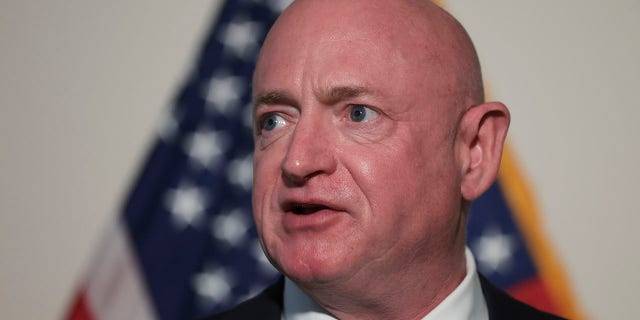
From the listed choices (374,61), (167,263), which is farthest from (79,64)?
(374,61)

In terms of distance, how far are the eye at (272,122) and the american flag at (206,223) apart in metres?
0.99

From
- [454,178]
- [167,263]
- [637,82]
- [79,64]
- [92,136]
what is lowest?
[167,263]

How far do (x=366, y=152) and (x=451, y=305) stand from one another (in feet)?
1.38

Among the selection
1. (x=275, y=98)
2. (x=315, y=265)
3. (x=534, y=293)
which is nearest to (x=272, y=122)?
(x=275, y=98)

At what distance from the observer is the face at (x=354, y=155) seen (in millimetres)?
1373

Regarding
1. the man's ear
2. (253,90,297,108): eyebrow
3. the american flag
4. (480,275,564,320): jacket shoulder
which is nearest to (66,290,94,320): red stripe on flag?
the american flag

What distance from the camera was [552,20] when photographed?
2.63 meters

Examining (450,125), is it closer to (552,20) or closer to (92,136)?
(552,20)

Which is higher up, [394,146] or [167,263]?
[394,146]

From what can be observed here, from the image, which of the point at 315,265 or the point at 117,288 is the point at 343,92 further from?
the point at 117,288

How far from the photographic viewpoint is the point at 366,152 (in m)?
1.39

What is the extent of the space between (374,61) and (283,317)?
698mm

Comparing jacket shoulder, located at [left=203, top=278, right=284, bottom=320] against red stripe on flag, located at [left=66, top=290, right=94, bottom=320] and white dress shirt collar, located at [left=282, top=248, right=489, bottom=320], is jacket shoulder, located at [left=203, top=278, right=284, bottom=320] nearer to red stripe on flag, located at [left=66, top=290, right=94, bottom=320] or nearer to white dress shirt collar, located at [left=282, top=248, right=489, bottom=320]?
white dress shirt collar, located at [left=282, top=248, right=489, bottom=320]

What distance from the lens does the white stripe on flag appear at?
2.41 meters
